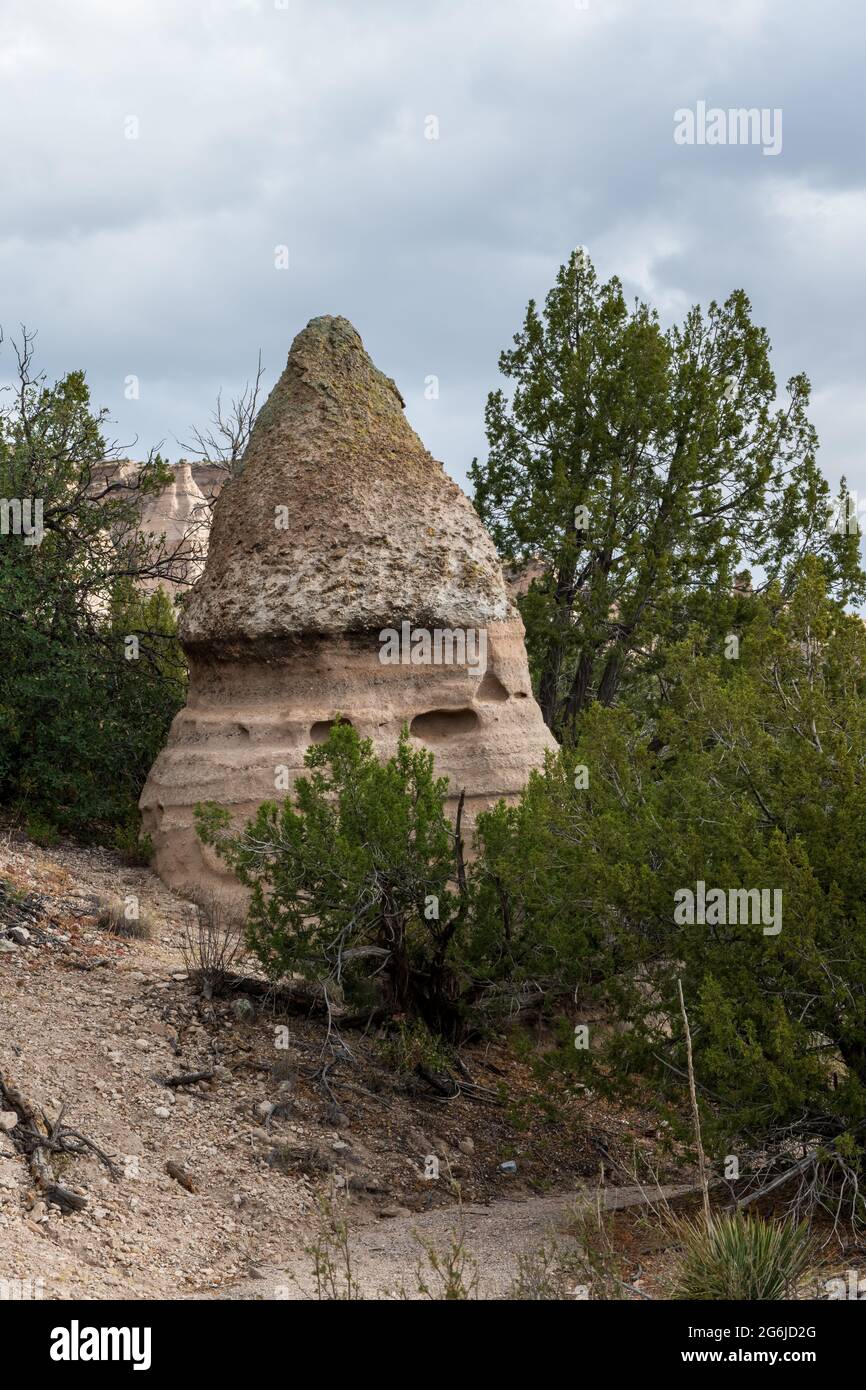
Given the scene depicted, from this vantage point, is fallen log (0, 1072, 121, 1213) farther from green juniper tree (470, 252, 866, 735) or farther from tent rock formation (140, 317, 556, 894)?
green juniper tree (470, 252, 866, 735)

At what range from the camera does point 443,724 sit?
36.9 feet

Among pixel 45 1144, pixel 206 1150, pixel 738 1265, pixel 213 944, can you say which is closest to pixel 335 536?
pixel 213 944

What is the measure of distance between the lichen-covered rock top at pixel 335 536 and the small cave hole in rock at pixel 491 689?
1.78 ft

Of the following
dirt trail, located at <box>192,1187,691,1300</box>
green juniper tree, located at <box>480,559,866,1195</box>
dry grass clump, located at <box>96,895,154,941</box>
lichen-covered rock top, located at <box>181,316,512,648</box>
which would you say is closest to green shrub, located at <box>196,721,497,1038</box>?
green juniper tree, located at <box>480,559,866,1195</box>

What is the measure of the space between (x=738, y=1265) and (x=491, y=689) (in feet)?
22.4

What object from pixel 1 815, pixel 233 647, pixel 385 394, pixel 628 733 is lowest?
pixel 1 815

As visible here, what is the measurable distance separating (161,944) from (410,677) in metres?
2.88

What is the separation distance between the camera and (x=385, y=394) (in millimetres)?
12492

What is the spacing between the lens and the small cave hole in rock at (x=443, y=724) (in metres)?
11.1

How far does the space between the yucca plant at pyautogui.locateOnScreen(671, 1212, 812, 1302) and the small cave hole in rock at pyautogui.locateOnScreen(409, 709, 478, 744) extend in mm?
6176

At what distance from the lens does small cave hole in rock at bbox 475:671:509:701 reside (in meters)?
11.4

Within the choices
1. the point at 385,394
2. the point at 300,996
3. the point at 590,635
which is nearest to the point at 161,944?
the point at 300,996

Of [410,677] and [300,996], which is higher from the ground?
[410,677]
